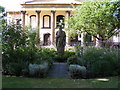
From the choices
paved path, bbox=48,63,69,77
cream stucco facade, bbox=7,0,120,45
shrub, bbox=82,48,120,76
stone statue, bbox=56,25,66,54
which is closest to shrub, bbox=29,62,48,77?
paved path, bbox=48,63,69,77

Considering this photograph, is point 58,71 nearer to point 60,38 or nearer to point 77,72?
point 77,72

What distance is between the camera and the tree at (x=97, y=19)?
75.1ft

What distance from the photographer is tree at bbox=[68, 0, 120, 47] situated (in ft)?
75.1

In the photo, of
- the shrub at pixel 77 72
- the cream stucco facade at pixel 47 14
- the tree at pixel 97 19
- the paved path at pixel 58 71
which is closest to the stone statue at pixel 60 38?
the paved path at pixel 58 71

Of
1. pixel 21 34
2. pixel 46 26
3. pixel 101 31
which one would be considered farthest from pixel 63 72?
Answer: pixel 46 26

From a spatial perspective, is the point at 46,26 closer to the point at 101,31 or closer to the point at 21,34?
the point at 101,31

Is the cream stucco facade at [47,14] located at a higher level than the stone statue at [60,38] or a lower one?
higher

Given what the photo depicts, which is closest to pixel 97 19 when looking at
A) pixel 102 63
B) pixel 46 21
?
pixel 102 63

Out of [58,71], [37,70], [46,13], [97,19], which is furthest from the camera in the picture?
[46,13]

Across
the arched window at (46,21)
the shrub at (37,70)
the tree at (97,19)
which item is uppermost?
the arched window at (46,21)

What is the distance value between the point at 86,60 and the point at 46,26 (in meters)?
36.3

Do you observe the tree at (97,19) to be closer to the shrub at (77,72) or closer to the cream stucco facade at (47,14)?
the shrub at (77,72)

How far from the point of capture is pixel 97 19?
2316 cm

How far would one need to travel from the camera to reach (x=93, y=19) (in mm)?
23031
